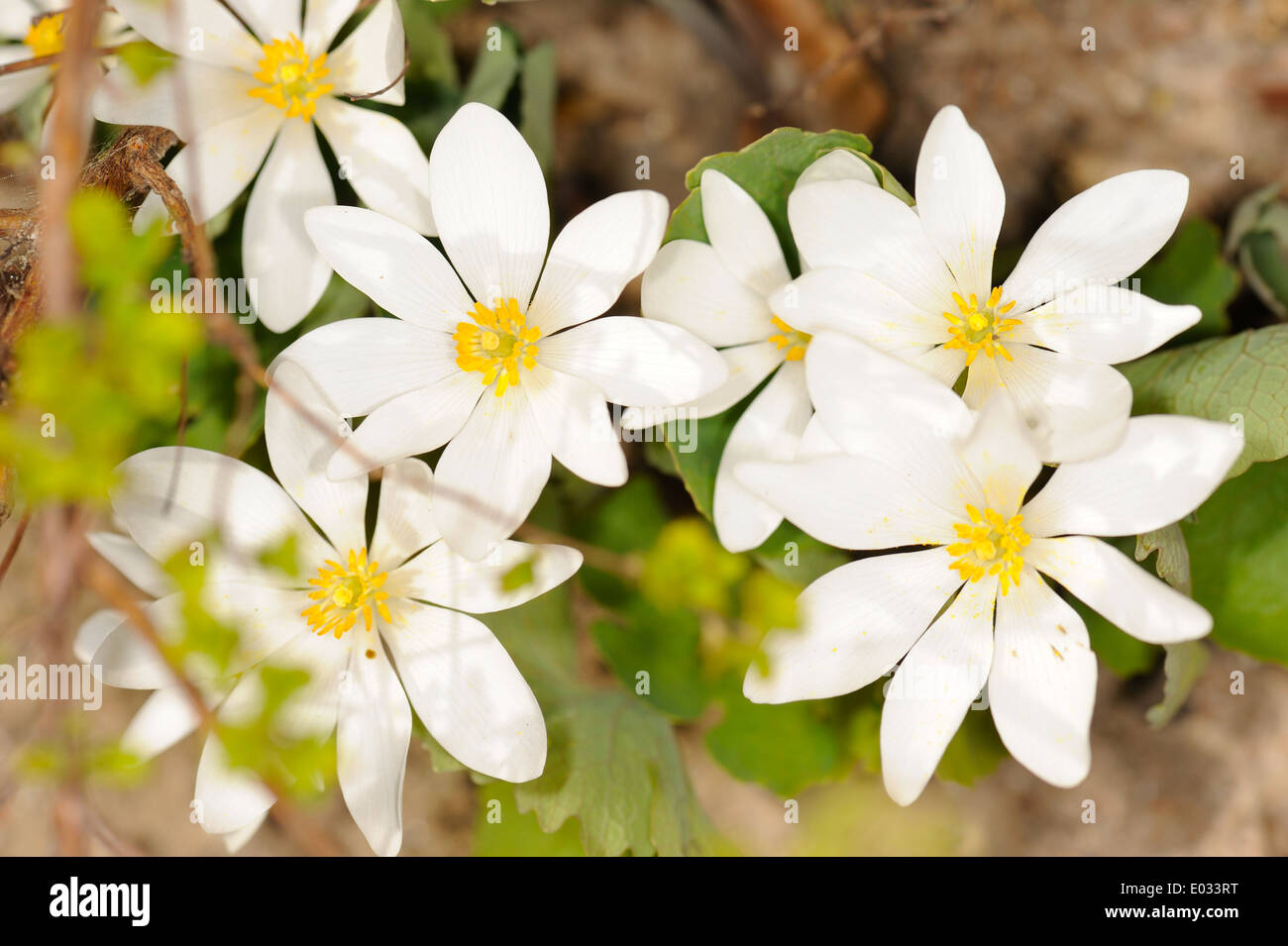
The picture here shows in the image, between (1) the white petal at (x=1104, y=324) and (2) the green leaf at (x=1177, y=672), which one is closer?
(1) the white petal at (x=1104, y=324)

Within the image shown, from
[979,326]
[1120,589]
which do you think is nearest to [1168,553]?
[1120,589]

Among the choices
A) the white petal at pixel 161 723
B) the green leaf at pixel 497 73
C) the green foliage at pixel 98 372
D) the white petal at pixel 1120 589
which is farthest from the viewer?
the green leaf at pixel 497 73

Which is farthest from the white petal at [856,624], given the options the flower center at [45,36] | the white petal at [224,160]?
the flower center at [45,36]

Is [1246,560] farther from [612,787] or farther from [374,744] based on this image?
[374,744]

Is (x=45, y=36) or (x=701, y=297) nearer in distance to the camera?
(x=701, y=297)

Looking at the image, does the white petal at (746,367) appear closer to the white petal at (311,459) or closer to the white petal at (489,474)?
the white petal at (489,474)
